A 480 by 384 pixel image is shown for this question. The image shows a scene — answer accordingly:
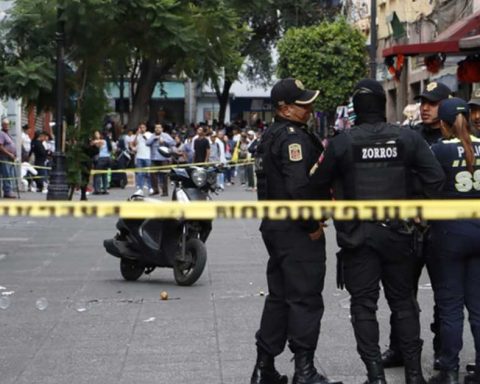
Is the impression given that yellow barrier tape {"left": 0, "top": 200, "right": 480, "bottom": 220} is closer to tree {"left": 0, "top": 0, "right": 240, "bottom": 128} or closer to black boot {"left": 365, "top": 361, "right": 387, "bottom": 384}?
black boot {"left": 365, "top": 361, "right": 387, "bottom": 384}

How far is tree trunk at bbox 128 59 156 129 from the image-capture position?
3750 cm

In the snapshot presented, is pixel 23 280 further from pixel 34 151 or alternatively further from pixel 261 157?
pixel 34 151

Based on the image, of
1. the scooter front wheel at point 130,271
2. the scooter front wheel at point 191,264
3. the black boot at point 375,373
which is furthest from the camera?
the scooter front wheel at point 130,271

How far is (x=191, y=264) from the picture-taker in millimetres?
10734

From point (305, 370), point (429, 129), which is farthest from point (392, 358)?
point (429, 129)

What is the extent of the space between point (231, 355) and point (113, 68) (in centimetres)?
1824

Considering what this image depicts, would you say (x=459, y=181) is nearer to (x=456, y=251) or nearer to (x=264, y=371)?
(x=456, y=251)

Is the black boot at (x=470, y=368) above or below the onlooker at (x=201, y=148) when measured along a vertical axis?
below

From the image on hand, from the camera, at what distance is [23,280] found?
11.3 m

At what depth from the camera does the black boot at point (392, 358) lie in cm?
707

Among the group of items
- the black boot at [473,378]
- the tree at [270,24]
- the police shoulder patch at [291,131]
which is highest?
the tree at [270,24]

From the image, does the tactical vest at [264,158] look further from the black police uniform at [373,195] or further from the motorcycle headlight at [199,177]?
the motorcycle headlight at [199,177]

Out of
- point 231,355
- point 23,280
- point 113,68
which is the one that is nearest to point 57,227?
point 23,280

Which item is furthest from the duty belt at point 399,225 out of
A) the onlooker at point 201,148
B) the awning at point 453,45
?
the onlooker at point 201,148
